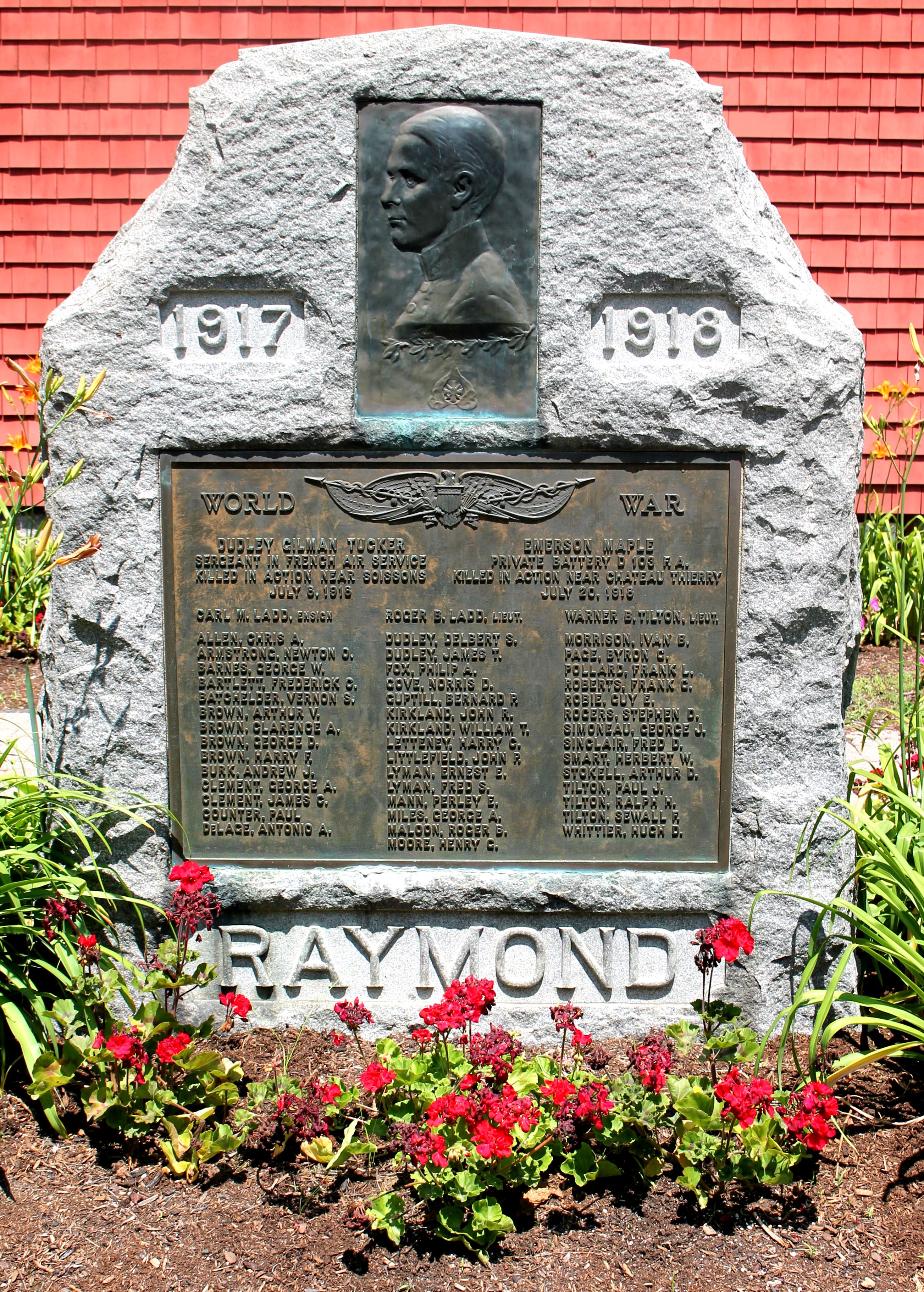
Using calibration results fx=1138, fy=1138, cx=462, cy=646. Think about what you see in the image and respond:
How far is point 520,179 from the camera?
332cm

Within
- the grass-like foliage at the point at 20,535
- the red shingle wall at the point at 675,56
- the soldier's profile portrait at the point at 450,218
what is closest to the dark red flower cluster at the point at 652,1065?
the soldier's profile portrait at the point at 450,218

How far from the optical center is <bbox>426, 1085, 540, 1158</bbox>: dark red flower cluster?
2557mm

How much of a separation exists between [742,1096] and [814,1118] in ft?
0.63

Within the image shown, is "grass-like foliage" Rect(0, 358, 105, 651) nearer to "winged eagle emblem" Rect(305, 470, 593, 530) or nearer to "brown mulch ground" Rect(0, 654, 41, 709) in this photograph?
"brown mulch ground" Rect(0, 654, 41, 709)

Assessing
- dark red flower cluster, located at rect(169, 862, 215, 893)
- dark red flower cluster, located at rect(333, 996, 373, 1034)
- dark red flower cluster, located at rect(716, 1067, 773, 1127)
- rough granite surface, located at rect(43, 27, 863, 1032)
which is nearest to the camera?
dark red flower cluster, located at rect(716, 1067, 773, 1127)

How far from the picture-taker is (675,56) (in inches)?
270

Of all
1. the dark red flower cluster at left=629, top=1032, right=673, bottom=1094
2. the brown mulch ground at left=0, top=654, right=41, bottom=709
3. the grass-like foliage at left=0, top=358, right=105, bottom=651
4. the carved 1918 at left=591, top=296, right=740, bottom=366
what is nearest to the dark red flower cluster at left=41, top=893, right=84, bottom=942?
the dark red flower cluster at left=629, top=1032, right=673, bottom=1094

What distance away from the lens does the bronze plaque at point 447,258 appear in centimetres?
330

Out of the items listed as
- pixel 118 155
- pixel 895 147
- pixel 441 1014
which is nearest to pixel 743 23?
pixel 895 147

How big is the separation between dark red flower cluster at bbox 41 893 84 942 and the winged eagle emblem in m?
1.39

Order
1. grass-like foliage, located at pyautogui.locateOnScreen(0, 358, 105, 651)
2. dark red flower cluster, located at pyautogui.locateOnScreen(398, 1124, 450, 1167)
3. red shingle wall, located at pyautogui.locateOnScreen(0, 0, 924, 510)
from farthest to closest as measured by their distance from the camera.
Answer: red shingle wall, located at pyautogui.locateOnScreen(0, 0, 924, 510), grass-like foliage, located at pyautogui.locateOnScreen(0, 358, 105, 651), dark red flower cluster, located at pyautogui.locateOnScreen(398, 1124, 450, 1167)

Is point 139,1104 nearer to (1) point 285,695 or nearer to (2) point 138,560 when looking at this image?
(1) point 285,695

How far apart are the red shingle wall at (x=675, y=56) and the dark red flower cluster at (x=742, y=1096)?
542 centimetres

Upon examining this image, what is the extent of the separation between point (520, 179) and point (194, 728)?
6.28 ft
